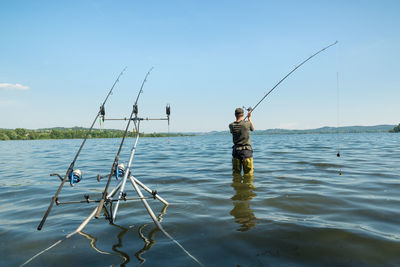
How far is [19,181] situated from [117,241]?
331 inches

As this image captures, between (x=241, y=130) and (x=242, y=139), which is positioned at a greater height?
(x=241, y=130)

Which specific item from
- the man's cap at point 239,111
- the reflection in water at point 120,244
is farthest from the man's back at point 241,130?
the reflection in water at point 120,244

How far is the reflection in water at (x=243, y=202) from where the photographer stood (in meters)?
4.70

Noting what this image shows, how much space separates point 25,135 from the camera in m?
111

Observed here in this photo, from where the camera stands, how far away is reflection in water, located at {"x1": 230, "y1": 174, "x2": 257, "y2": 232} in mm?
4699

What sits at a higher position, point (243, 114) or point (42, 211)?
point (243, 114)

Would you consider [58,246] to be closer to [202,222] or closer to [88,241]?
[88,241]

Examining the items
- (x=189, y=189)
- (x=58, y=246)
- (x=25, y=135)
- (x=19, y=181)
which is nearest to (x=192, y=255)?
(x=58, y=246)

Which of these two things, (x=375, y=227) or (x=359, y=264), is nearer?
(x=359, y=264)

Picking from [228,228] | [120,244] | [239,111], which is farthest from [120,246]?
[239,111]

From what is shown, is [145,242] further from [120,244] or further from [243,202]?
[243,202]

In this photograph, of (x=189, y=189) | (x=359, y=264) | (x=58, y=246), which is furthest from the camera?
(x=189, y=189)

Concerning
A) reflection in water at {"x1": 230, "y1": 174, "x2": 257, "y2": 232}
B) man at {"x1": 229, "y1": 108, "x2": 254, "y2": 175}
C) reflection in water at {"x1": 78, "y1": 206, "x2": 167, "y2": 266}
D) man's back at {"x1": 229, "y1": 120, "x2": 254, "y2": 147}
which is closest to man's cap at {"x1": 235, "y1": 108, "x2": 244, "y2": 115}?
man at {"x1": 229, "y1": 108, "x2": 254, "y2": 175}

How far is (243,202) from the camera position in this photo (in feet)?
19.9
